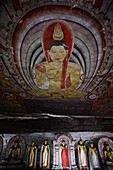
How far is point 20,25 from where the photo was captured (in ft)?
8.52

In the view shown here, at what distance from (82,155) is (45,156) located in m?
1.94

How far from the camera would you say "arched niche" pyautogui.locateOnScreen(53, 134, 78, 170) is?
483cm

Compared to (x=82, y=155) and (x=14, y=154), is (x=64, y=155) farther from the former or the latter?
(x=14, y=154)

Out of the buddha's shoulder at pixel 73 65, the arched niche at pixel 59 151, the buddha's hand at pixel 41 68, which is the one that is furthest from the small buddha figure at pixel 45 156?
the buddha's shoulder at pixel 73 65

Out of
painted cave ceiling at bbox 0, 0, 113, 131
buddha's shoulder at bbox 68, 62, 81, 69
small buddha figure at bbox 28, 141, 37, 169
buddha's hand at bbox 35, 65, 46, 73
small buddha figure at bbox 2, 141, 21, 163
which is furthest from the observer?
small buddha figure at bbox 28, 141, 37, 169

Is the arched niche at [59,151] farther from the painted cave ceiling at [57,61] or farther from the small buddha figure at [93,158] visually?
the painted cave ceiling at [57,61]

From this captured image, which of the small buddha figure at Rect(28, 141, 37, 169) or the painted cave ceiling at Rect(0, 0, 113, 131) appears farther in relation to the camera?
the small buddha figure at Rect(28, 141, 37, 169)

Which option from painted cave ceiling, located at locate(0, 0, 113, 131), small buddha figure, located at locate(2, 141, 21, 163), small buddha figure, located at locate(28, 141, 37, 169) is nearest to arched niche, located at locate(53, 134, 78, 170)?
small buddha figure, located at locate(28, 141, 37, 169)

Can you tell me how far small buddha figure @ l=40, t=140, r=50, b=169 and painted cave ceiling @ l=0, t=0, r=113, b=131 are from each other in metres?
1.43

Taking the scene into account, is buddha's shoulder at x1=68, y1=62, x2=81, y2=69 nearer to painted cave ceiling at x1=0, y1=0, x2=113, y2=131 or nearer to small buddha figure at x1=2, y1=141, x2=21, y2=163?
painted cave ceiling at x1=0, y1=0, x2=113, y2=131

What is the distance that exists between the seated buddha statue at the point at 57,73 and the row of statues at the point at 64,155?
293 cm

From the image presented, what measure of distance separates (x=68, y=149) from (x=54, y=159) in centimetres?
89

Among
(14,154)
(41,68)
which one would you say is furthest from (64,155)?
(41,68)

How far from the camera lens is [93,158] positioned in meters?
5.08
